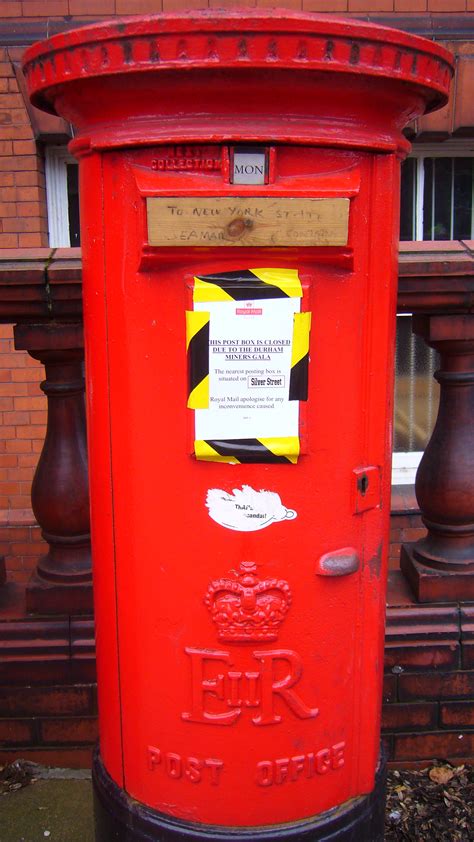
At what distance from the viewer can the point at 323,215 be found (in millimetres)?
1396

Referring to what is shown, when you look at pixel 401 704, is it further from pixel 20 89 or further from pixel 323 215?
pixel 20 89

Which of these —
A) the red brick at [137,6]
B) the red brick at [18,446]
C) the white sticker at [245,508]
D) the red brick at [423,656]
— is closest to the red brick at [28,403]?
the red brick at [18,446]

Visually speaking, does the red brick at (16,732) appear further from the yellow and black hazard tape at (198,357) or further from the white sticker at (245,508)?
the yellow and black hazard tape at (198,357)

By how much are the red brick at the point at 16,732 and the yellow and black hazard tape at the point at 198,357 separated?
134cm

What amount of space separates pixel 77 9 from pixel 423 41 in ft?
11.1

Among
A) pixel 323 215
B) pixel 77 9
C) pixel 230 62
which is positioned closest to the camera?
pixel 230 62

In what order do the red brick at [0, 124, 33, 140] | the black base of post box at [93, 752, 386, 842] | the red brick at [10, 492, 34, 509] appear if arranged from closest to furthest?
the black base of post box at [93, 752, 386, 842], the red brick at [0, 124, 33, 140], the red brick at [10, 492, 34, 509]

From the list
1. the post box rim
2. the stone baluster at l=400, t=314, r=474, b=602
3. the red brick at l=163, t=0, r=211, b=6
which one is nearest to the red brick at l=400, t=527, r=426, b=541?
the stone baluster at l=400, t=314, r=474, b=602

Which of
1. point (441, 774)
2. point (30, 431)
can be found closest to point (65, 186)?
point (30, 431)

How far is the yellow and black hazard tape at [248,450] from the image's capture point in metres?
1.50

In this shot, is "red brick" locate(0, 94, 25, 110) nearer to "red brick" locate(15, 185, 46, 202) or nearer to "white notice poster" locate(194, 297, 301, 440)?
"red brick" locate(15, 185, 46, 202)

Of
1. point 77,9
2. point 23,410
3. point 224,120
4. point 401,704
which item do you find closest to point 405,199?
point 77,9

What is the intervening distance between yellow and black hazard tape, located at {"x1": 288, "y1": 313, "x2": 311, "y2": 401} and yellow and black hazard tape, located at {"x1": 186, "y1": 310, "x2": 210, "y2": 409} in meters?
0.16

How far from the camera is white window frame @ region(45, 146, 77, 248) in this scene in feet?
14.8
